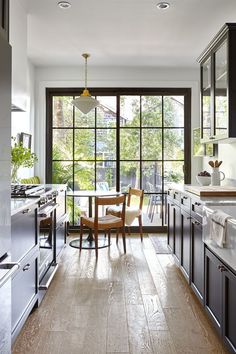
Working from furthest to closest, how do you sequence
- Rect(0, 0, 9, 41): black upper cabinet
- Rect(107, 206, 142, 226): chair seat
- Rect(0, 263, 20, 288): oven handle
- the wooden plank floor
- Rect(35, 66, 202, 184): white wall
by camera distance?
Rect(35, 66, 202, 184): white wall
Rect(107, 206, 142, 226): chair seat
the wooden plank floor
Rect(0, 0, 9, 41): black upper cabinet
Rect(0, 263, 20, 288): oven handle

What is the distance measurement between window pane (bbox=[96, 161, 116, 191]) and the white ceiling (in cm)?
158

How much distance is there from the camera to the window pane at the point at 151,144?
5.67 metres

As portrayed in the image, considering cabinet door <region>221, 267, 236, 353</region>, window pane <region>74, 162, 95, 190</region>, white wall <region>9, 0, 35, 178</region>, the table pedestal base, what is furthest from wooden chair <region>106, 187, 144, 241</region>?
cabinet door <region>221, 267, 236, 353</region>

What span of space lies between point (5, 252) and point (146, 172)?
4.35m

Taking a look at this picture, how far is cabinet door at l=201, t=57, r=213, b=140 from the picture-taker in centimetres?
378

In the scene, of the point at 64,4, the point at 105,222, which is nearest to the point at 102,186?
the point at 105,222

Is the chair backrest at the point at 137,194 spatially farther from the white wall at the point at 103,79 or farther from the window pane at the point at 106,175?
the white wall at the point at 103,79

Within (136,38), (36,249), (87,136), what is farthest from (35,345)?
(87,136)

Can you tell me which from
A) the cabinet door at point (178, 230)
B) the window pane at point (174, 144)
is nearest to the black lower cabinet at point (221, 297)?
the cabinet door at point (178, 230)

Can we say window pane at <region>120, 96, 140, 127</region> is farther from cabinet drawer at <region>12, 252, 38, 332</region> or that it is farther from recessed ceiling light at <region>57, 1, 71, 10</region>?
cabinet drawer at <region>12, 252, 38, 332</region>

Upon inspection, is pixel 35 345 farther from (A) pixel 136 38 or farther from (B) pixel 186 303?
(A) pixel 136 38

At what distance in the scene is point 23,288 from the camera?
2.32 metres

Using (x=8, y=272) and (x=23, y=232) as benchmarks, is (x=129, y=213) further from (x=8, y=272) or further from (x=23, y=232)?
(x=8, y=272)

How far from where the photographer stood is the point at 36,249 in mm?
2699
